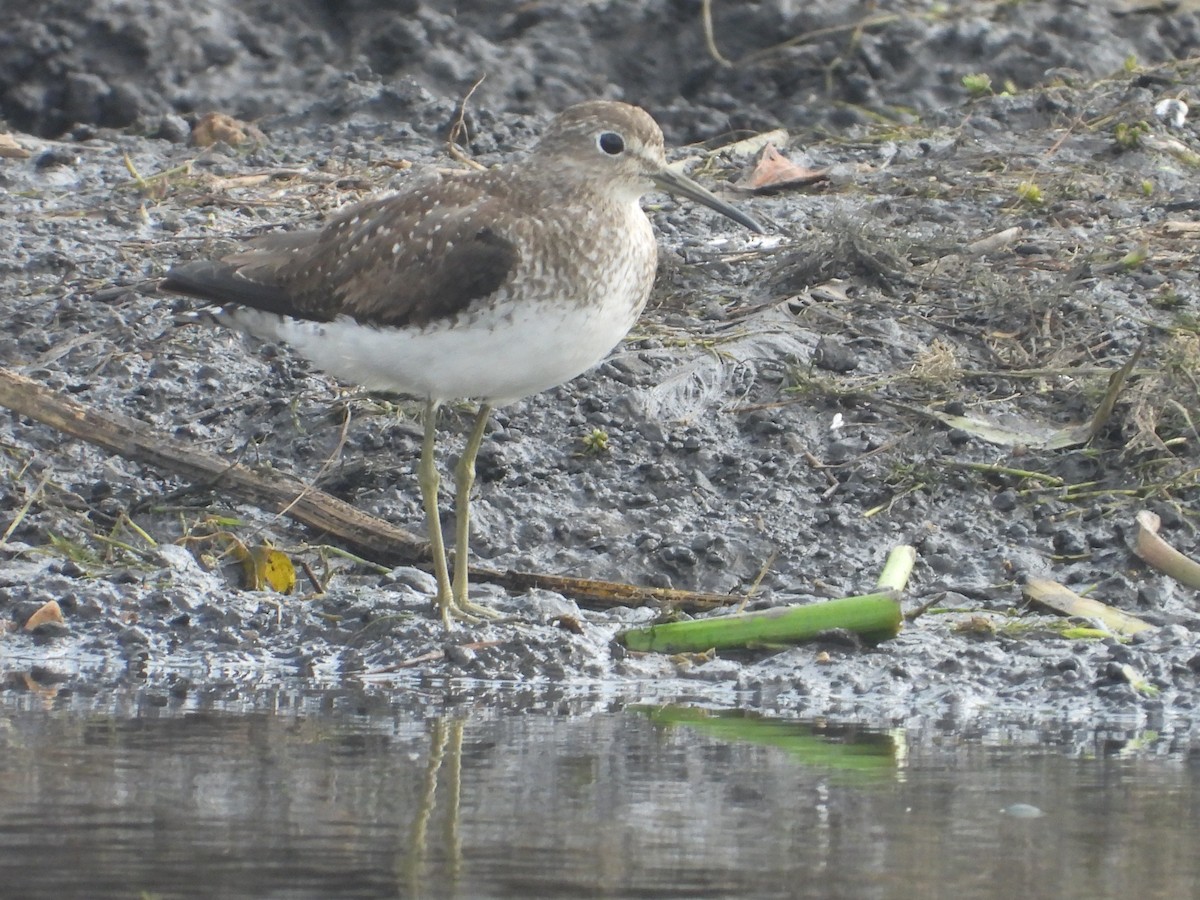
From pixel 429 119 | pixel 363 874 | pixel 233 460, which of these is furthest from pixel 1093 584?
pixel 429 119

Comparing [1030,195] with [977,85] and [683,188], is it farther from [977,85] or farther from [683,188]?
[683,188]

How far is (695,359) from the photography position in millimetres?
8273

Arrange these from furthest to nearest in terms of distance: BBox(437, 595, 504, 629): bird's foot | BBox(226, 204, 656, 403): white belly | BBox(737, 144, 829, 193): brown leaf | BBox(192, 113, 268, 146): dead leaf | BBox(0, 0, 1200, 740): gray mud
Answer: BBox(192, 113, 268, 146): dead leaf < BBox(737, 144, 829, 193): brown leaf < BBox(437, 595, 504, 629): bird's foot < BBox(0, 0, 1200, 740): gray mud < BBox(226, 204, 656, 403): white belly

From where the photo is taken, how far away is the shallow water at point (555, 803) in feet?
12.9

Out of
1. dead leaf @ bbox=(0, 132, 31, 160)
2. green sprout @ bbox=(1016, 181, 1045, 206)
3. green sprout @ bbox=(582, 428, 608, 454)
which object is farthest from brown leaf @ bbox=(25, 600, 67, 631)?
green sprout @ bbox=(1016, 181, 1045, 206)

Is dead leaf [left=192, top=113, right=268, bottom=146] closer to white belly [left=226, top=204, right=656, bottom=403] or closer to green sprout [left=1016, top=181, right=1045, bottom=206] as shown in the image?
green sprout [left=1016, top=181, right=1045, bottom=206]

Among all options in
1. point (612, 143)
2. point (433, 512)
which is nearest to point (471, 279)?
point (612, 143)

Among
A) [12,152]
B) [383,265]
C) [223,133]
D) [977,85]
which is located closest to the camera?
[383,265]

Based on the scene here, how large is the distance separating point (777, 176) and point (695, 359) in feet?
6.75

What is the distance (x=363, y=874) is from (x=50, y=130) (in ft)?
26.7

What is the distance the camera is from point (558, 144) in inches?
266

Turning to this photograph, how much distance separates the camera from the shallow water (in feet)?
12.9

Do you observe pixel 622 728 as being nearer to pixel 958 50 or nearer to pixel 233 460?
pixel 233 460

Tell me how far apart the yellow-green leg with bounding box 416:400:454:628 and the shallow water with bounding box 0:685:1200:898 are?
2.48ft
